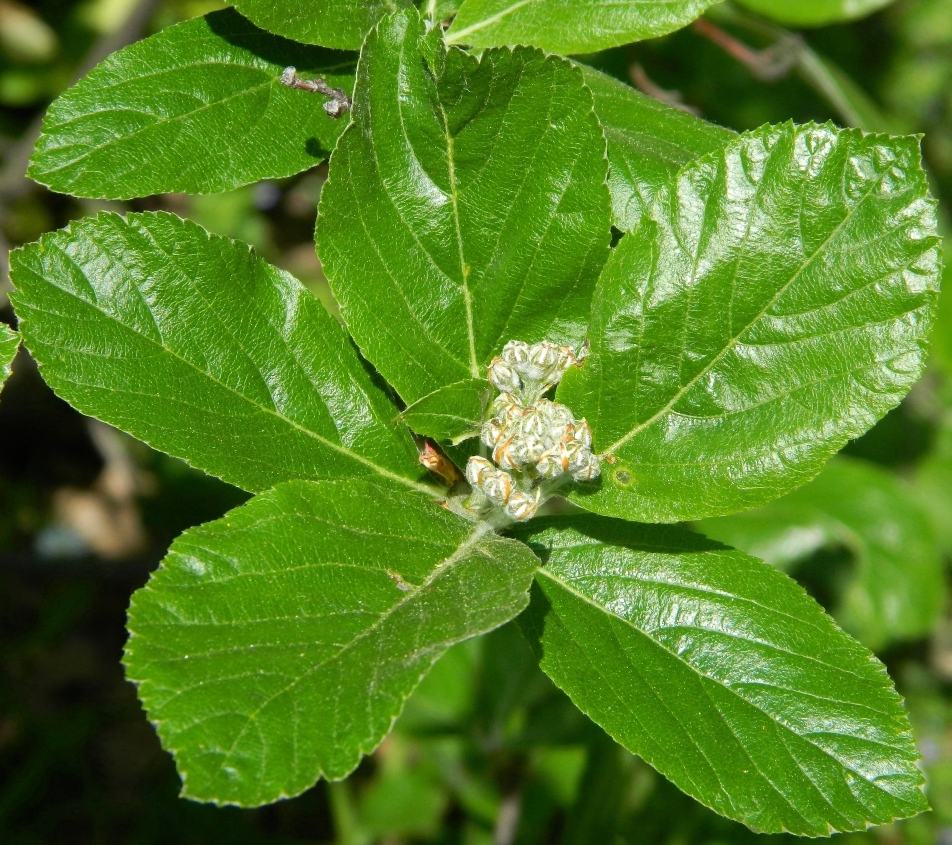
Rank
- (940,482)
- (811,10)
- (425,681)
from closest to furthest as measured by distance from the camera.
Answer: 1. (811,10)
2. (425,681)
3. (940,482)

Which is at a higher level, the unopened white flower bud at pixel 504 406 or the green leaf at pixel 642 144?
the green leaf at pixel 642 144

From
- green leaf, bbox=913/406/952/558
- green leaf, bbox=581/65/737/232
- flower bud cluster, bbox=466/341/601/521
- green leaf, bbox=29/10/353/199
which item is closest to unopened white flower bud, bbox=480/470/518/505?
flower bud cluster, bbox=466/341/601/521

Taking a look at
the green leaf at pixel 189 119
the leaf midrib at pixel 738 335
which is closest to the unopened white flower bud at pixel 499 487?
the leaf midrib at pixel 738 335

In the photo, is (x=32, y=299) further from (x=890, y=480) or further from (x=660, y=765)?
(x=890, y=480)

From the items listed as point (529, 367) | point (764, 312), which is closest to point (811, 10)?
point (764, 312)

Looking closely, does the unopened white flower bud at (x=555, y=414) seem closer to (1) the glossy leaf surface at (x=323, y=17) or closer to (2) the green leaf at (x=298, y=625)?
(2) the green leaf at (x=298, y=625)

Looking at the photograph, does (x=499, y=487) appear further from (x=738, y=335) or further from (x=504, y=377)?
(x=738, y=335)

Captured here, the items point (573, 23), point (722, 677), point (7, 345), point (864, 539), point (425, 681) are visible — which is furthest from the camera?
point (864, 539)
